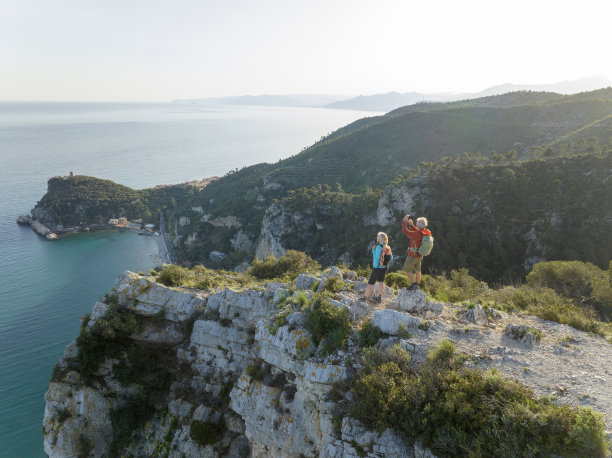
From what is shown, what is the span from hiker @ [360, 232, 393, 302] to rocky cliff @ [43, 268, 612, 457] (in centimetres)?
50

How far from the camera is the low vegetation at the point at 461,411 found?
525cm

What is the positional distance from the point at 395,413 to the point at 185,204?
306 ft

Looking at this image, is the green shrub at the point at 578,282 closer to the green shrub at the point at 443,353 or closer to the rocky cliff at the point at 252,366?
the rocky cliff at the point at 252,366

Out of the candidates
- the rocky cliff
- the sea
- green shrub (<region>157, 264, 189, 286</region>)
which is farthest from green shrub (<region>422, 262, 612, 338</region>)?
the sea

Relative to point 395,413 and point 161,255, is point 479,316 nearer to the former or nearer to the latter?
point 395,413

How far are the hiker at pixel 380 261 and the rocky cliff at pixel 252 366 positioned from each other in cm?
50

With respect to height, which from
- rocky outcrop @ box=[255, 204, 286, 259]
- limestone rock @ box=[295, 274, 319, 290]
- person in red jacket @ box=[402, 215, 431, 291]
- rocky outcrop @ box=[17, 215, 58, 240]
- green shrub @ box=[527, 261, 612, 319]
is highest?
person in red jacket @ box=[402, 215, 431, 291]

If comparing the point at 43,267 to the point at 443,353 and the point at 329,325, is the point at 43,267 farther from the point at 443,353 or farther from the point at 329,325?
the point at 443,353

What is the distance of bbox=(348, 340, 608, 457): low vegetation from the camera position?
5.25 metres

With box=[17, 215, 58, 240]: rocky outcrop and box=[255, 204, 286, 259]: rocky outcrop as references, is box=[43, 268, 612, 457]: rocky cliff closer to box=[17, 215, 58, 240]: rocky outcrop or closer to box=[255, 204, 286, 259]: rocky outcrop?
box=[255, 204, 286, 259]: rocky outcrop

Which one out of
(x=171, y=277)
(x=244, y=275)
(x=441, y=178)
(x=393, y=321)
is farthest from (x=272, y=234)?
(x=393, y=321)

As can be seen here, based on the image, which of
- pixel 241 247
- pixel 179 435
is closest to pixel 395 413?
pixel 179 435

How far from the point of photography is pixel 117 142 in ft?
627

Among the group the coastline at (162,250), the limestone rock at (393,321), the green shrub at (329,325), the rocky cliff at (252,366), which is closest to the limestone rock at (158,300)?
the rocky cliff at (252,366)
